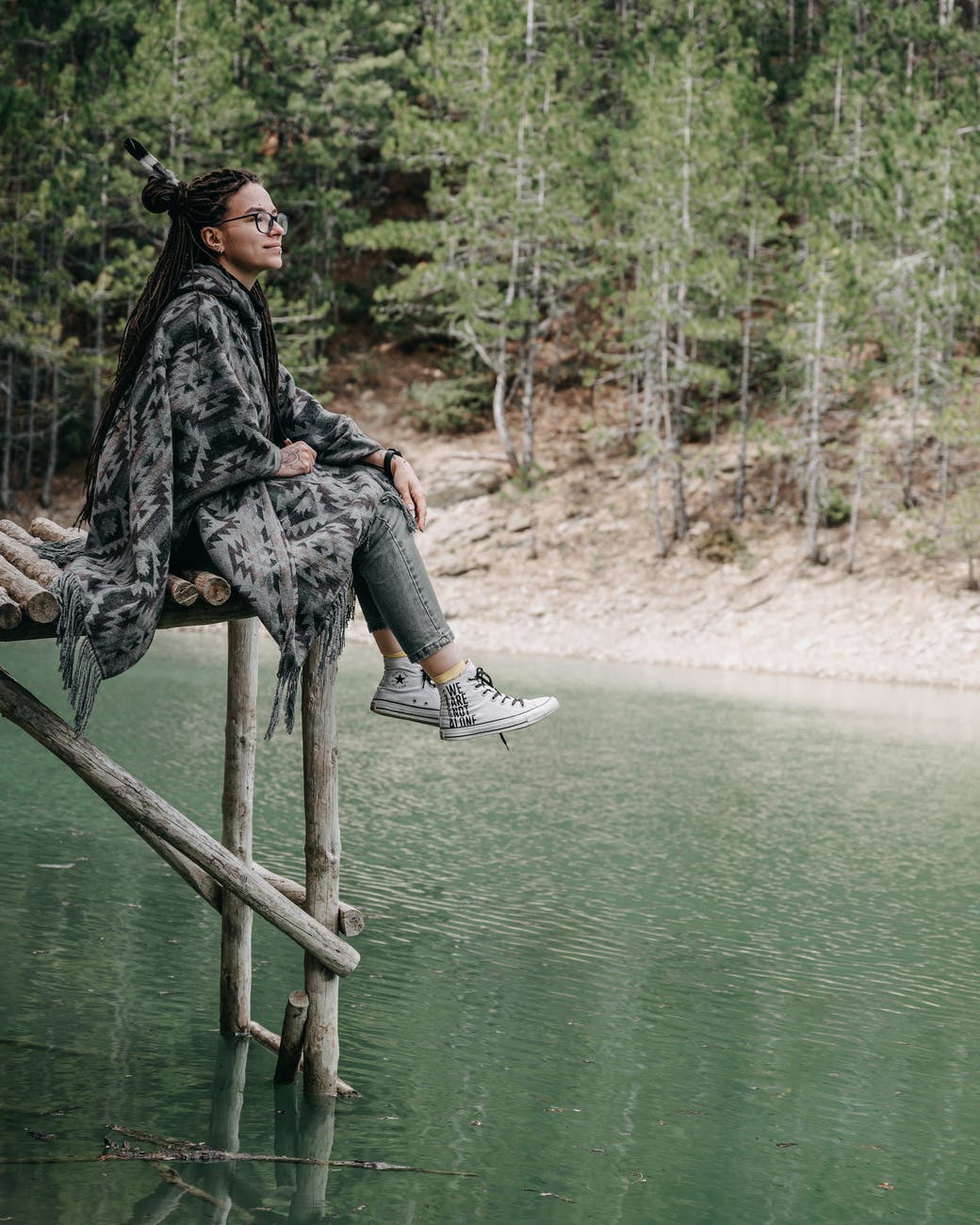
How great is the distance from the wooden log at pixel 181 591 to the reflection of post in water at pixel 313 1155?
1.52m

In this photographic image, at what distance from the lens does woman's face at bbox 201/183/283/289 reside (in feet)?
12.5

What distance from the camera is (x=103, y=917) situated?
19.4 feet

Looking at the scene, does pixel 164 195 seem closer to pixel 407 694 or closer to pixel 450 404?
pixel 407 694

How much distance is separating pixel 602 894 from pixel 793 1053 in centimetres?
226

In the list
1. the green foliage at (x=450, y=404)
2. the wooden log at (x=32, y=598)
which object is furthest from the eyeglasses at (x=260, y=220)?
the green foliage at (x=450, y=404)

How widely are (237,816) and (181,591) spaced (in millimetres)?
1307

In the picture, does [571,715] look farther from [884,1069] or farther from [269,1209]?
[269,1209]

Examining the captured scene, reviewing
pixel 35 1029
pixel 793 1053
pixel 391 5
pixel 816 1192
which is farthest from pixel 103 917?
pixel 391 5

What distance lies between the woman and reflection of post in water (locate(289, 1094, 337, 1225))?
3.84ft

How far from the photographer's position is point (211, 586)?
3486mm

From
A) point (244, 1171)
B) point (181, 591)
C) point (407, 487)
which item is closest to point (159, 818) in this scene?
point (181, 591)

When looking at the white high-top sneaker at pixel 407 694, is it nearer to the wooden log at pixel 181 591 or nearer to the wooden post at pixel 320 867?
the wooden post at pixel 320 867

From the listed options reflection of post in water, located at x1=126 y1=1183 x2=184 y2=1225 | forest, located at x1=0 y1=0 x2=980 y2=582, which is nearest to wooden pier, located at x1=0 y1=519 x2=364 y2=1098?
reflection of post in water, located at x1=126 y1=1183 x2=184 y2=1225

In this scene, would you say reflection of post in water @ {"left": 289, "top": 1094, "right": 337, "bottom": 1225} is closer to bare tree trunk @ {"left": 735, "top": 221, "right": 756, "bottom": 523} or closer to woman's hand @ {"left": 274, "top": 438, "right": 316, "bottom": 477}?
woman's hand @ {"left": 274, "top": 438, "right": 316, "bottom": 477}
